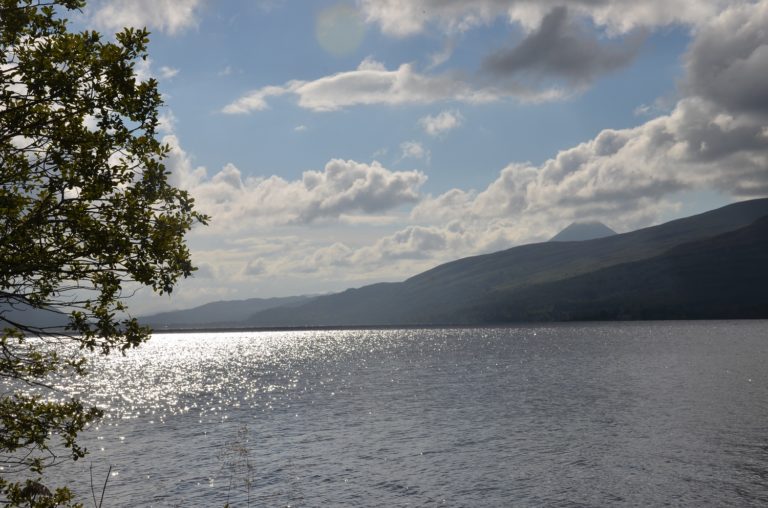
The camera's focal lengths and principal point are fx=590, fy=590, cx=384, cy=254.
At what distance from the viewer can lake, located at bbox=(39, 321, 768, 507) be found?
43500mm

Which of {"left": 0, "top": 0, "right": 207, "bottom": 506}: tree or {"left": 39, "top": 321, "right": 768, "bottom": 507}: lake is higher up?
{"left": 0, "top": 0, "right": 207, "bottom": 506}: tree

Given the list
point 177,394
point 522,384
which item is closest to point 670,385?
point 522,384

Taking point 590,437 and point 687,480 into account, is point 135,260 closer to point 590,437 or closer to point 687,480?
point 687,480

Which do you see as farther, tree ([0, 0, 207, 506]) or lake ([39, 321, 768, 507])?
lake ([39, 321, 768, 507])

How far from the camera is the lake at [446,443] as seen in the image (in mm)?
43500

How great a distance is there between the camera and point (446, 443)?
59688 millimetres

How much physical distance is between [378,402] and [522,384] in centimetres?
3306

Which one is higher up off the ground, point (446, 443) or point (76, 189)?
point (76, 189)

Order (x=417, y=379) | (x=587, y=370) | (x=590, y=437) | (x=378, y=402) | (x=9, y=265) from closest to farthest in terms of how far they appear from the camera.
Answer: (x=9, y=265) → (x=590, y=437) → (x=378, y=402) → (x=417, y=379) → (x=587, y=370)

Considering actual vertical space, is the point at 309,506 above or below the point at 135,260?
below

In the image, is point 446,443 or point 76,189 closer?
point 76,189

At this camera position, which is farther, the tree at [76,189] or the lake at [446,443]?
the lake at [446,443]

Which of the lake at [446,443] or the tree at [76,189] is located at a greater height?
the tree at [76,189]

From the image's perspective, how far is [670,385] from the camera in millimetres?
101375
